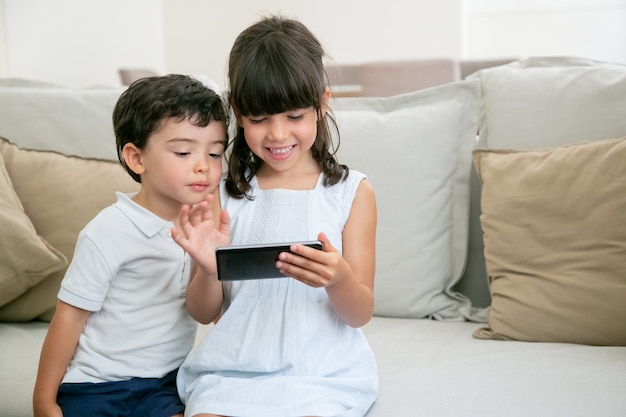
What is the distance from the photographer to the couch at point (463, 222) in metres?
1.56

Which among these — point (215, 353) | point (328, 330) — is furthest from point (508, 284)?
point (215, 353)

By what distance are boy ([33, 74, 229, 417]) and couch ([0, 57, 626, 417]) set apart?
21cm

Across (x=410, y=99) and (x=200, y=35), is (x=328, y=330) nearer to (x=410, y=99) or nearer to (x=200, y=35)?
(x=410, y=99)

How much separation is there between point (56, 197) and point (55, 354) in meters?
0.70

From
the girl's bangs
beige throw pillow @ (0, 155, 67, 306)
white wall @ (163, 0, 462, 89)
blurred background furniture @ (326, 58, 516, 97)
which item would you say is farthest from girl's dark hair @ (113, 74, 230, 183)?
white wall @ (163, 0, 462, 89)

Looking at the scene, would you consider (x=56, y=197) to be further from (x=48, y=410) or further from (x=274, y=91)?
(x=274, y=91)

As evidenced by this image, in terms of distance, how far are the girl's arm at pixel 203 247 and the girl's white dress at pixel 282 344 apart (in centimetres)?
4

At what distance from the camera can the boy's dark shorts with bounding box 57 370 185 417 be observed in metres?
1.34

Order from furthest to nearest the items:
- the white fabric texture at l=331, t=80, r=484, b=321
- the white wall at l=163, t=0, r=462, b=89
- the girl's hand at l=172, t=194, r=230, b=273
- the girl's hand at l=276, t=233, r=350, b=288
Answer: the white wall at l=163, t=0, r=462, b=89 < the white fabric texture at l=331, t=80, r=484, b=321 < the girl's hand at l=172, t=194, r=230, b=273 < the girl's hand at l=276, t=233, r=350, b=288

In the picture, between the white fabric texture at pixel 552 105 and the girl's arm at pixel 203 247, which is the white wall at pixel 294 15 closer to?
the white fabric texture at pixel 552 105

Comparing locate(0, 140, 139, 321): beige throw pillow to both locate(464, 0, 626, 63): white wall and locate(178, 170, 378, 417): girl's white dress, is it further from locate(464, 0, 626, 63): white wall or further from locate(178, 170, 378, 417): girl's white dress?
locate(464, 0, 626, 63): white wall

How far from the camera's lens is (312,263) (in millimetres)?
1160

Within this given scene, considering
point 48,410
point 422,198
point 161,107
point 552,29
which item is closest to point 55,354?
point 48,410

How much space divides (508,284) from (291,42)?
0.78m
